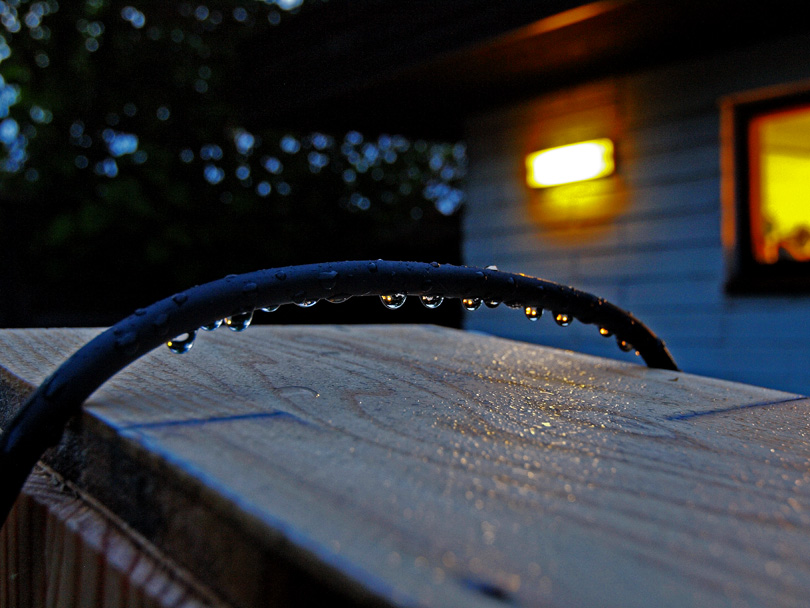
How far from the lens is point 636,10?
2.84 metres

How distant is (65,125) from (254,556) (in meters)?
6.86

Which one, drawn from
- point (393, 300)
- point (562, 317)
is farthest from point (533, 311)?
point (393, 300)

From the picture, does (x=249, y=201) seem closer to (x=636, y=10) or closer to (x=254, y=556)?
(x=636, y=10)

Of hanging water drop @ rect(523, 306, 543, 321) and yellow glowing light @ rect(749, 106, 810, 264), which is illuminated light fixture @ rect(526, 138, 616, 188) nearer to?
yellow glowing light @ rect(749, 106, 810, 264)

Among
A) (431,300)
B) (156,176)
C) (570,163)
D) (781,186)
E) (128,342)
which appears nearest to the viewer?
(128,342)

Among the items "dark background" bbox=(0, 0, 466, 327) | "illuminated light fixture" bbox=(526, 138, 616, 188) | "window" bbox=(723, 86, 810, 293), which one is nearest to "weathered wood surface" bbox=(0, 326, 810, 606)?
"window" bbox=(723, 86, 810, 293)

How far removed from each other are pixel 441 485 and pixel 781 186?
16.9 ft

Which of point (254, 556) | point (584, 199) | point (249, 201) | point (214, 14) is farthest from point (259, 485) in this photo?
point (214, 14)

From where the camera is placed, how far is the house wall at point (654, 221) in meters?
3.24

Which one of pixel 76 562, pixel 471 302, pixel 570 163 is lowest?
pixel 76 562

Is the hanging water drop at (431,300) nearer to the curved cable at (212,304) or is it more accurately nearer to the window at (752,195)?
the curved cable at (212,304)

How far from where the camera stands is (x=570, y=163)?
13.0ft

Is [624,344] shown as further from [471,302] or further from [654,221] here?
[654,221]

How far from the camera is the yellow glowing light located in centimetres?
336
